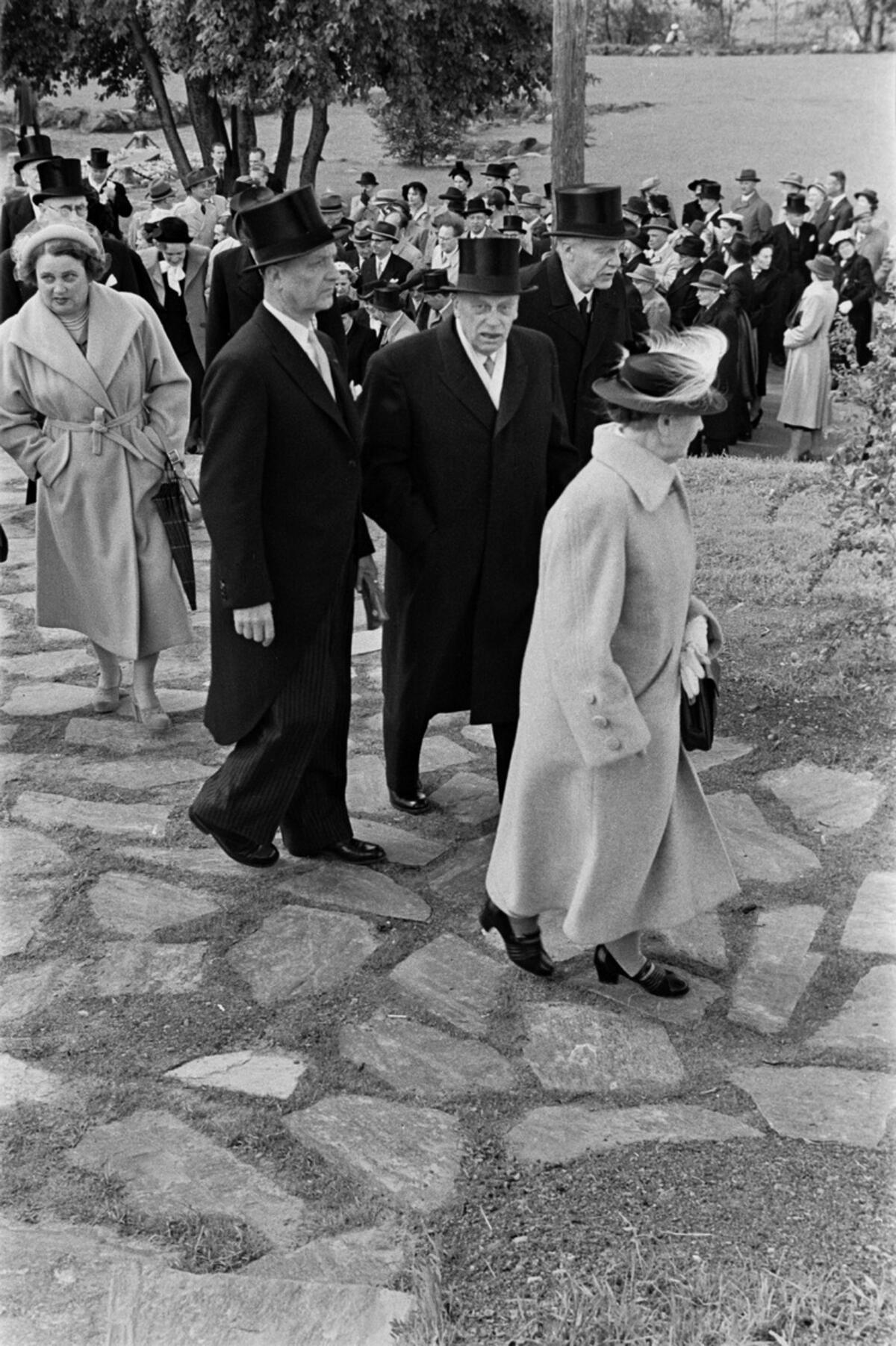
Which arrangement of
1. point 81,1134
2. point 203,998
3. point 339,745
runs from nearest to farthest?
1. point 81,1134
2. point 203,998
3. point 339,745

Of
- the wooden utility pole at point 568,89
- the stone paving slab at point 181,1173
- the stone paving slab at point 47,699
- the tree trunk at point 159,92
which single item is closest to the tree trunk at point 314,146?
the tree trunk at point 159,92

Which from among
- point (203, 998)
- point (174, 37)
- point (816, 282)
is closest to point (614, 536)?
point (203, 998)

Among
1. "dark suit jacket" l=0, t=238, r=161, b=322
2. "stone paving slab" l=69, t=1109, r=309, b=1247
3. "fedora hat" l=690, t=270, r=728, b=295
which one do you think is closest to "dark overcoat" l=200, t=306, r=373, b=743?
"stone paving slab" l=69, t=1109, r=309, b=1247

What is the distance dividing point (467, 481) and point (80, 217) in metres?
3.87

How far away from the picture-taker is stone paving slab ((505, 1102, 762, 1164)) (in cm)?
337

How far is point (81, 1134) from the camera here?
3.39 m

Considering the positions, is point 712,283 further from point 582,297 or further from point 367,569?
point 367,569

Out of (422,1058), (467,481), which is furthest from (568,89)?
(422,1058)

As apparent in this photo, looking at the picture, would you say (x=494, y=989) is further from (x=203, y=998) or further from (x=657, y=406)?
(x=657, y=406)

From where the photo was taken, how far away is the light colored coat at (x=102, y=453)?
216 inches

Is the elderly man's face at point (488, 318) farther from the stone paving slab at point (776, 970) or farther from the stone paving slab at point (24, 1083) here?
the stone paving slab at point (24, 1083)

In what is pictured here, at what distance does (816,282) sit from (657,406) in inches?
408

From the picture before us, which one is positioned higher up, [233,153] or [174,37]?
[174,37]

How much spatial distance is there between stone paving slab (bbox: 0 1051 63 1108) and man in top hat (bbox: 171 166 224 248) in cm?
1268
